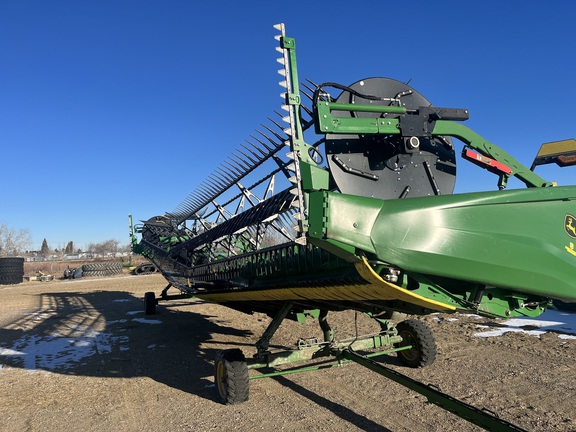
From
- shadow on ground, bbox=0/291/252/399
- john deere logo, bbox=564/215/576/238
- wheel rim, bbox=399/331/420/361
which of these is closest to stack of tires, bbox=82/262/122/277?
shadow on ground, bbox=0/291/252/399

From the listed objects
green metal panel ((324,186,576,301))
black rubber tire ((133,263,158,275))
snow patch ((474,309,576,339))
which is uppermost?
green metal panel ((324,186,576,301))

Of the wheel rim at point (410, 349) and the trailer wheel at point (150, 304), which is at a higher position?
the trailer wheel at point (150, 304)

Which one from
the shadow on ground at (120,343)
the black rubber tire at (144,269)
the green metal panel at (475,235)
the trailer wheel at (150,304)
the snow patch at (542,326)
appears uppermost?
the green metal panel at (475,235)

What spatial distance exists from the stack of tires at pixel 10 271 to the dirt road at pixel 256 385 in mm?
17650

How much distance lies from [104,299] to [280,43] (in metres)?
14.0

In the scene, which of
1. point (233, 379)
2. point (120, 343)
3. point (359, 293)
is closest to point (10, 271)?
point (120, 343)

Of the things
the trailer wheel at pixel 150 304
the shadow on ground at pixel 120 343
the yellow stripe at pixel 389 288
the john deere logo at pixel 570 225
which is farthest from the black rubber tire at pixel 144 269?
the john deere logo at pixel 570 225

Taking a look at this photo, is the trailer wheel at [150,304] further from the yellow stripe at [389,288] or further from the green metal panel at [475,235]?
the green metal panel at [475,235]

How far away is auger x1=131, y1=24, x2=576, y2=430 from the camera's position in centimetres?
247

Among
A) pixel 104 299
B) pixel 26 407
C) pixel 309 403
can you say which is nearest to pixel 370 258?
pixel 309 403

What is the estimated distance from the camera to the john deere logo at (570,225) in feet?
9.50

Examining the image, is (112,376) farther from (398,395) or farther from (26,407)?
(398,395)

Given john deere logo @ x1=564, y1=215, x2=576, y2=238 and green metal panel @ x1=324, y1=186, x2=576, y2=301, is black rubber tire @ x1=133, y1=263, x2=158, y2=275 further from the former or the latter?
john deere logo @ x1=564, y1=215, x2=576, y2=238

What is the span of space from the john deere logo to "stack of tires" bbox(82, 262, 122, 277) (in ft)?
99.6
